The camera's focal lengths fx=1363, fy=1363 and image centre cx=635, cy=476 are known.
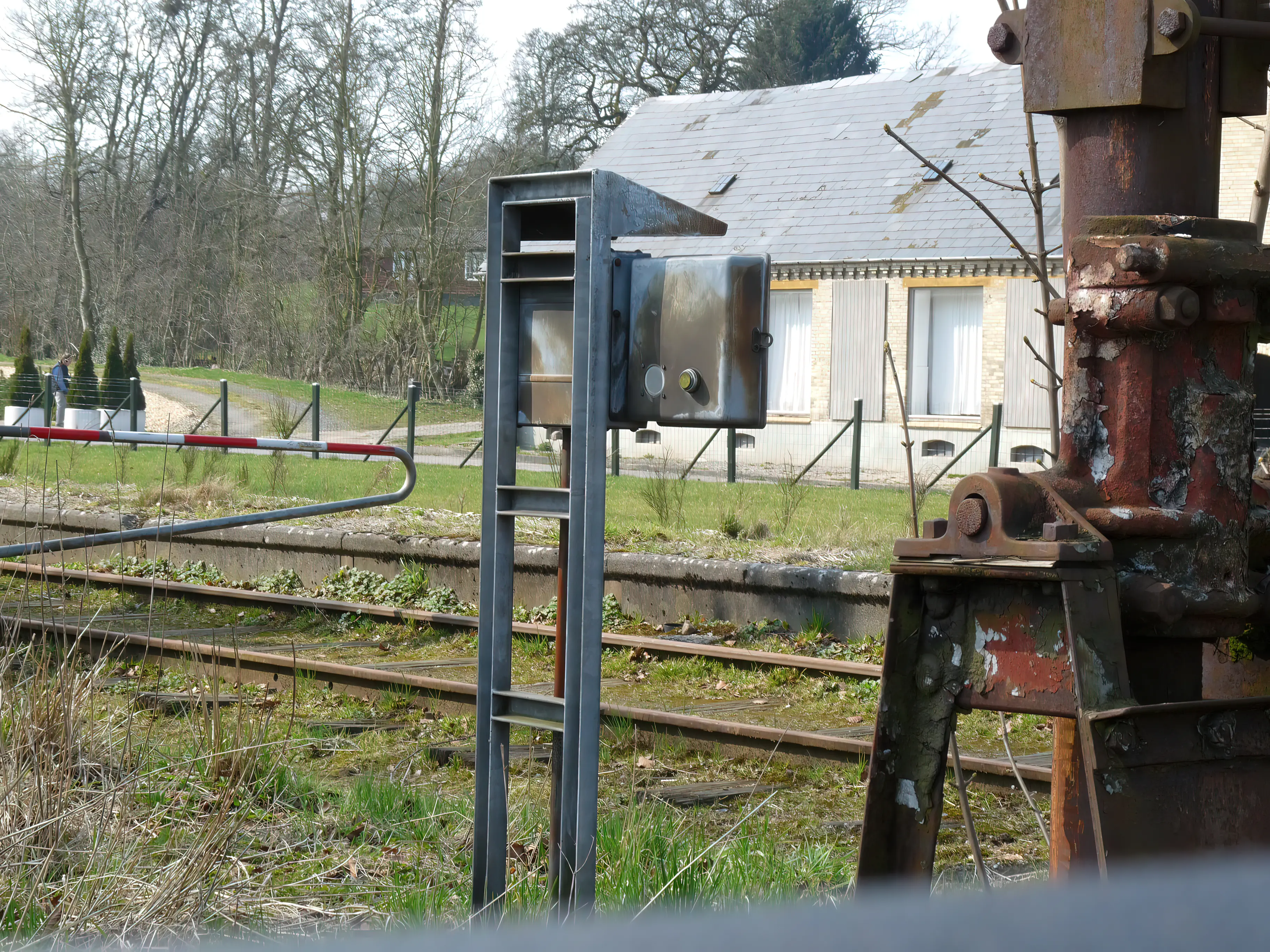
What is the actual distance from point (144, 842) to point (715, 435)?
2186cm

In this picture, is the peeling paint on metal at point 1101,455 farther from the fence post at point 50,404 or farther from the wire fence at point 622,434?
the fence post at point 50,404

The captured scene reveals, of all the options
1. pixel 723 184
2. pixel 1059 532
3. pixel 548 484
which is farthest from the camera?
pixel 723 184

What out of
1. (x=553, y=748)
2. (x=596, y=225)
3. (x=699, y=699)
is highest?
(x=596, y=225)

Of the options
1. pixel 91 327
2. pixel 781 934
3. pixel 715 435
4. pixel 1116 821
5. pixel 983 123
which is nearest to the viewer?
pixel 781 934

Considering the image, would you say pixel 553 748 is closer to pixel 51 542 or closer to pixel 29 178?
pixel 51 542

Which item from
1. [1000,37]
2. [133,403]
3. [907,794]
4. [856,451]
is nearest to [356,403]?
[133,403]

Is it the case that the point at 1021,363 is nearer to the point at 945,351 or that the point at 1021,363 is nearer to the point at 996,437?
the point at 945,351

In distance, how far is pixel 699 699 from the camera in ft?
25.2

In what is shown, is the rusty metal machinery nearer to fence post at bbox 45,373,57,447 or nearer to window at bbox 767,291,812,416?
window at bbox 767,291,812,416

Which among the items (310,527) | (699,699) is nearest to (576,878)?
(699,699)

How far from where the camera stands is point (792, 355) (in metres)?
28.2

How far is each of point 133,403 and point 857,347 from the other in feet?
49.5

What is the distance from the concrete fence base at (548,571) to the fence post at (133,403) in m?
16.1

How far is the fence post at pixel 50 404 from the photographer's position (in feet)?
89.9
